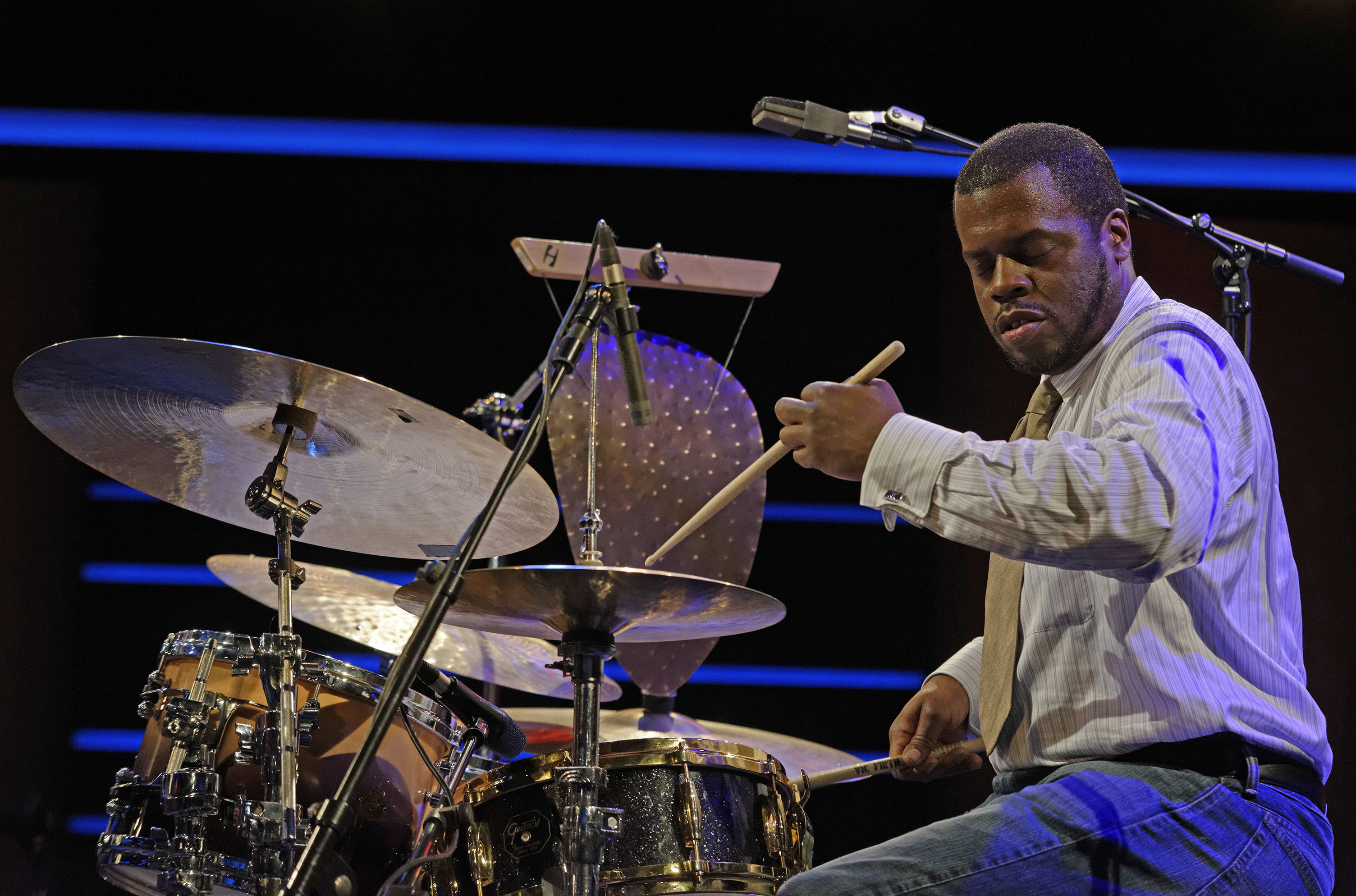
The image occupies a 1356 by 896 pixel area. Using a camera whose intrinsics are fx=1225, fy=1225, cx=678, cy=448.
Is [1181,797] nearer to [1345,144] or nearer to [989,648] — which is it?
[989,648]

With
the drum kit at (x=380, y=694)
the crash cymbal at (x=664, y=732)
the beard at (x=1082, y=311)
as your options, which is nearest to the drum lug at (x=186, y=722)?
the drum kit at (x=380, y=694)

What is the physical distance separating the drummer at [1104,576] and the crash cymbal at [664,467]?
119 centimetres

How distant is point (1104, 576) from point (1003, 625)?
210mm

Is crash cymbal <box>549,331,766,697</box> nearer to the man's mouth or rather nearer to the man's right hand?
the man's right hand

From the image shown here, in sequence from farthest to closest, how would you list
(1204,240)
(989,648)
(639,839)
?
(1204,240)
(639,839)
(989,648)

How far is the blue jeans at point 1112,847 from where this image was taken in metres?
1.37

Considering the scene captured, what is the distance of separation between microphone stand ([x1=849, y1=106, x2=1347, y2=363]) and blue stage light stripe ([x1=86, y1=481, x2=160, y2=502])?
268cm

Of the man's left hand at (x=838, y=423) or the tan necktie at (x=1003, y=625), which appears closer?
the man's left hand at (x=838, y=423)

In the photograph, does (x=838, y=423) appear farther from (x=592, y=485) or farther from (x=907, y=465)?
(x=592, y=485)

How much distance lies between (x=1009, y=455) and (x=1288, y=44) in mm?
3140

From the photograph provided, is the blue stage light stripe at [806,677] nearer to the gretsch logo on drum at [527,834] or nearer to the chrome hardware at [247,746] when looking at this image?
the gretsch logo on drum at [527,834]

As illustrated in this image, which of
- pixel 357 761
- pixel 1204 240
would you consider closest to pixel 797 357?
pixel 1204 240

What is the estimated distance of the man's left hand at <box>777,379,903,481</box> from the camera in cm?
139

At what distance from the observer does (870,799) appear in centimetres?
372
